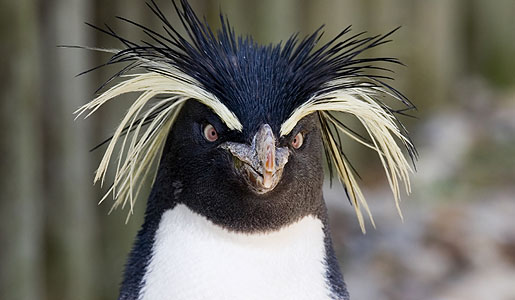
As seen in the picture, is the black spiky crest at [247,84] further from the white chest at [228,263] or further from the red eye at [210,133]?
the white chest at [228,263]

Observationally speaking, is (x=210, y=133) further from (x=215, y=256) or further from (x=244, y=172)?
(x=215, y=256)

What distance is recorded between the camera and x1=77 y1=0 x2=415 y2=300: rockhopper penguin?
2760mm

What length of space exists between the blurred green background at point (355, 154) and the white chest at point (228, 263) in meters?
1.60

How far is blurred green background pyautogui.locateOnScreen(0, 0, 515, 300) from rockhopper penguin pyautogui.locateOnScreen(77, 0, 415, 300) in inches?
55.8

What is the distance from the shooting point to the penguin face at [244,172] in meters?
2.69

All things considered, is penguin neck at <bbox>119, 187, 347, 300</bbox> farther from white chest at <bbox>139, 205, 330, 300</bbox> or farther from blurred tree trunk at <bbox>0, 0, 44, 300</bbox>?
blurred tree trunk at <bbox>0, 0, 44, 300</bbox>

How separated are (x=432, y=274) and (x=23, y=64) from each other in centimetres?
291

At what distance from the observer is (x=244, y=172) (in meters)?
2.71

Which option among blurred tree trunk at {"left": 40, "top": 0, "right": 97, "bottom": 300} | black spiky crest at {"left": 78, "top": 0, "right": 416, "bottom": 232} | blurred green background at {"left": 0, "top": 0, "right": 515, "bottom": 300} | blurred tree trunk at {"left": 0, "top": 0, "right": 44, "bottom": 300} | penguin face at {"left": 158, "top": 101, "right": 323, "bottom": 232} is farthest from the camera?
blurred tree trunk at {"left": 40, "top": 0, "right": 97, "bottom": 300}

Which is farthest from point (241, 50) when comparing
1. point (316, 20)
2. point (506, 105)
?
point (506, 105)

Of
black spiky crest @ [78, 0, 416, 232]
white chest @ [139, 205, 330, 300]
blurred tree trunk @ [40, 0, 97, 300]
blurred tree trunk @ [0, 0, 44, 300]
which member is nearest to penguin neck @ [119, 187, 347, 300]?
white chest @ [139, 205, 330, 300]

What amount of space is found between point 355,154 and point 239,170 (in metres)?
4.43

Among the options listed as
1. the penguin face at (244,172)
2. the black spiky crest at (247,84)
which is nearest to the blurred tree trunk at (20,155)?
the black spiky crest at (247,84)

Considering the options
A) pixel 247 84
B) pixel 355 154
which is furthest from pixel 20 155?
pixel 355 154
